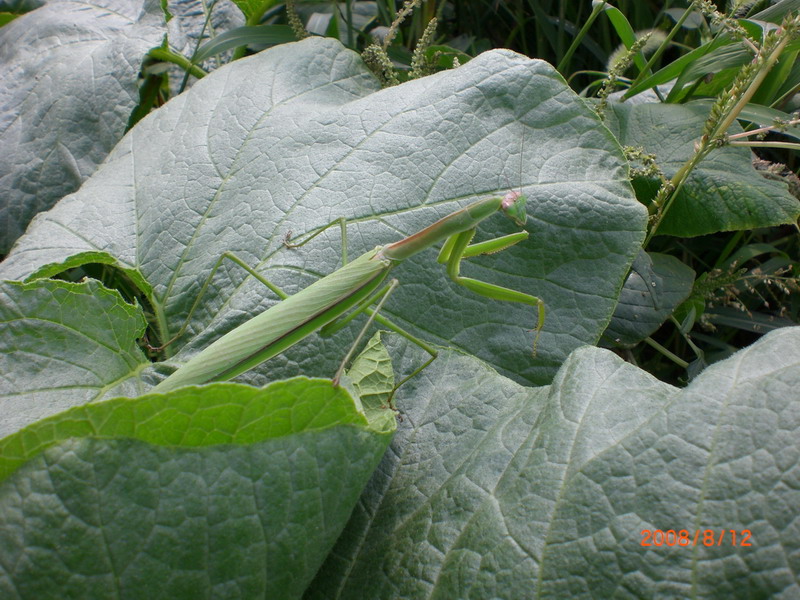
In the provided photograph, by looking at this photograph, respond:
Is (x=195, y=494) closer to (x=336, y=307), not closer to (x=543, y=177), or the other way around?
(x=336, y=307)

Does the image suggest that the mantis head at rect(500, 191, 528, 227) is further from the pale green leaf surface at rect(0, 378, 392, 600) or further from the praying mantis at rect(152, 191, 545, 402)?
the pale green leaf surface at rect(0, 378, 392, 600)

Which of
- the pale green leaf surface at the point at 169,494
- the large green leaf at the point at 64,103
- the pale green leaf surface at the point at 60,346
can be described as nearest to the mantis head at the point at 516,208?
the pale green leaf surface at the point at 169,494

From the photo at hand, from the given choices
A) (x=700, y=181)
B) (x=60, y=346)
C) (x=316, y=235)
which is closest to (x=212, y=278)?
(x=316, y=235)

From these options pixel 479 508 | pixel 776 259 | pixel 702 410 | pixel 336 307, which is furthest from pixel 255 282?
pixel 776 259

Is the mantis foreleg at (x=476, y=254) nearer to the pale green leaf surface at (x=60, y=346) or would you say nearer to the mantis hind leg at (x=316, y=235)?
the mantis hind leg at (x=316, y=235)
